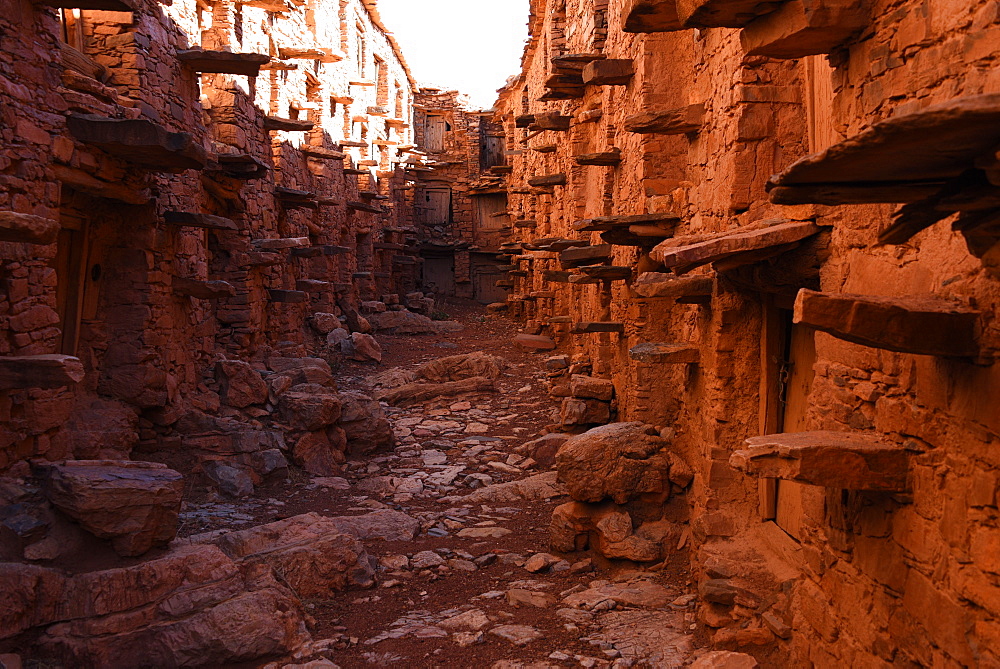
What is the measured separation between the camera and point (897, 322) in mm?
2646

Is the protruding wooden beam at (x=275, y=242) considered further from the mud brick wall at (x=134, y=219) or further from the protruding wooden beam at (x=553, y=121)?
the protruding wooden beam at (x=553, y=121)

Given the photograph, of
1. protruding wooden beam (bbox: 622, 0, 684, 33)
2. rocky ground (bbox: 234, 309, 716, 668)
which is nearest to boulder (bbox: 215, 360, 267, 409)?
rocky ground (bbox: 234, 309, 716, 668)

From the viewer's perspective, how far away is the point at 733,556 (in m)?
5.56

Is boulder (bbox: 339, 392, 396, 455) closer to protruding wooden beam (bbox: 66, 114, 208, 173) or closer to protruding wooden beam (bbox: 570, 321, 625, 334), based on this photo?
protruding wooden beam (bbox: 570, 321, 625, 334)

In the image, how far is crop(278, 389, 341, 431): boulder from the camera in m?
9.97

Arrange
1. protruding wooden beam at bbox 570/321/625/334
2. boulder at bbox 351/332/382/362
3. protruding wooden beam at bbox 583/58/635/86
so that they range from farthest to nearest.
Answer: boulder at bbox 351/332/382/362 < protruding wooden beam at bbox 570/321/625/334 < protruding wooden beam at bbox 583/58/635/86

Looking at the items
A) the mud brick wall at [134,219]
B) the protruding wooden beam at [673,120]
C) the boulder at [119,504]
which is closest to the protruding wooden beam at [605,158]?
the protruding wooden beam at [673,120]

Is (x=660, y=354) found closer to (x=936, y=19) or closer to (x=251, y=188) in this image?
(x=936, y=19)

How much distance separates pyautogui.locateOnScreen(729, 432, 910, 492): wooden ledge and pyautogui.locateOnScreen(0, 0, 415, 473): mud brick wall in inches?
174

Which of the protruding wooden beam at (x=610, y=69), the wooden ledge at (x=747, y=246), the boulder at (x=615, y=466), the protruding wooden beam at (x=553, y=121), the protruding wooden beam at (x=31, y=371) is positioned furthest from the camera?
the protruding wooden beam at (x=553, y=121)

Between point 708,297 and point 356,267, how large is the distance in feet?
53.0

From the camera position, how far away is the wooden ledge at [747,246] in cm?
424

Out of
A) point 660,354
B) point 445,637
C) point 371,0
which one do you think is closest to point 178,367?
point 445,637

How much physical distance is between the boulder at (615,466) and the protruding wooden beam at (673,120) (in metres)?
3.01
